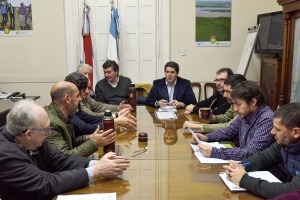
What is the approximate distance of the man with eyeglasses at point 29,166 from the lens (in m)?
1.50

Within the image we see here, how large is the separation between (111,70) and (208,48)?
1.84 m

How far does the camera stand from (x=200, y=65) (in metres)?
5.38

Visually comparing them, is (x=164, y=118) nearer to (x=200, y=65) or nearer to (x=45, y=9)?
(x=200, y=65)

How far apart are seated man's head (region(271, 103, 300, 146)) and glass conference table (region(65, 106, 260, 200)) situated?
1.19 ft

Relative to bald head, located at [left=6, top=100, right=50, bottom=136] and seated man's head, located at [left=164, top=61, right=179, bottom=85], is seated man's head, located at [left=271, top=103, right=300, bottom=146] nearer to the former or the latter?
bald head, located at [left=6, top=100, right=50, bottom=136]

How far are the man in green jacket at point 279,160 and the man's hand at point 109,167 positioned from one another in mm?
542

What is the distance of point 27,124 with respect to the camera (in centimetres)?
158

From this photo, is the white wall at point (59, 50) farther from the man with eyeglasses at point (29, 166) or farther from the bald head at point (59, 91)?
the man with eyeglasses at point (29, 166)

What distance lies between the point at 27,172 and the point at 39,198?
5.8 inches

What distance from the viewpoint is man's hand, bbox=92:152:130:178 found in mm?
1720

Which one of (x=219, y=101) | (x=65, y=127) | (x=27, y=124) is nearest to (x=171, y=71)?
(x=219, y=101)

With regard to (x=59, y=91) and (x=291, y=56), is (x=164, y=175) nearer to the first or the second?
(x=59, y=91)

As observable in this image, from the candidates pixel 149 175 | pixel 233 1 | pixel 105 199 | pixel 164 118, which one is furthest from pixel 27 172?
pixel 233 1

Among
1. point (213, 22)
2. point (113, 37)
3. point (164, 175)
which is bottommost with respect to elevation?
point (164, 175)
